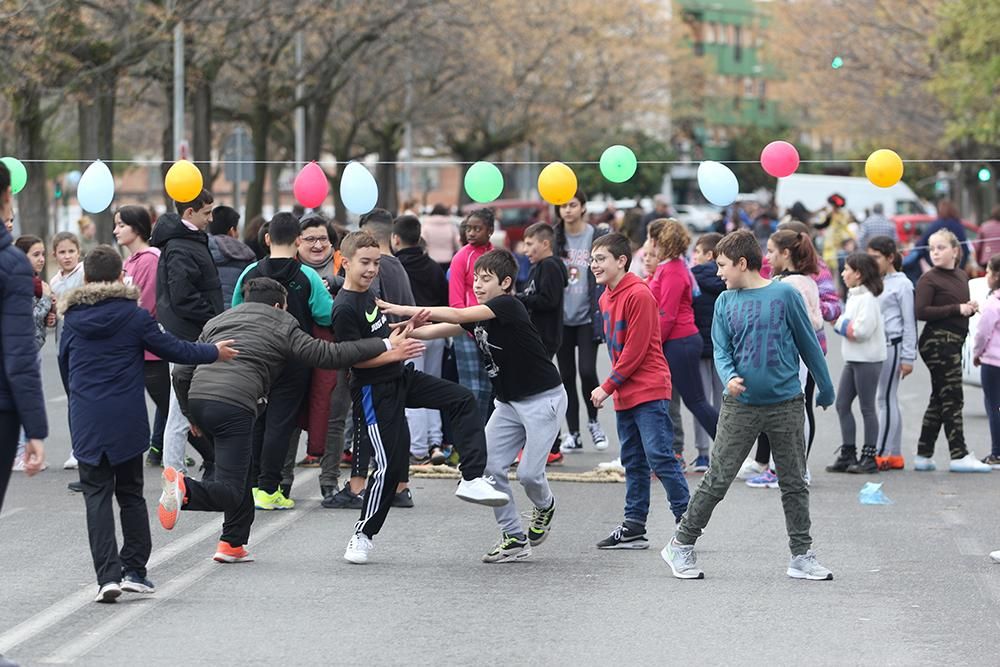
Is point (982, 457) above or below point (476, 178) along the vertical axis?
below

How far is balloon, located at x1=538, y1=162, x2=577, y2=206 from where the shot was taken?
12336 millimetres

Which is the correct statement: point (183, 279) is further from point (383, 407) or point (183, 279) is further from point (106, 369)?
point (106, 369)

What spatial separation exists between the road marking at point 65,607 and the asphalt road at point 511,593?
0.05 ft

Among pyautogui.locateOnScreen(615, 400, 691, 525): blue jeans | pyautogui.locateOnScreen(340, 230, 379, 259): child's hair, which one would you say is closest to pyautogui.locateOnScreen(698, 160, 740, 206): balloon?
pyautogui.locateOnScreen(615, 400, 691, 525): blue jeans

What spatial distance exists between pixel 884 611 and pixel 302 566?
9.33 ft

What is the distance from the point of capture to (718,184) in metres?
12.5

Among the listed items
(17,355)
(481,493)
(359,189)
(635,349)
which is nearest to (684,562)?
(481,493)

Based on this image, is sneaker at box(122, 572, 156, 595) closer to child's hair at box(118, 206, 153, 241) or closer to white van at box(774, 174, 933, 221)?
child's hair at box(118, 206, 153, 241)

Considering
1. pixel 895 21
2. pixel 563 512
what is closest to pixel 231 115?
pixel 895 21

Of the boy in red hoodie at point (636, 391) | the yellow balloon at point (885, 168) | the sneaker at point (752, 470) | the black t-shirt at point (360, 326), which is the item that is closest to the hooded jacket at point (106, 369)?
the black t-shirt at point (360, 326)

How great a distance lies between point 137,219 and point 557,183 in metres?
2.92

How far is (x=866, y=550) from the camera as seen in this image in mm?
9211

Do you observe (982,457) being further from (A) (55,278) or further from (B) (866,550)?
(A) (55,278)

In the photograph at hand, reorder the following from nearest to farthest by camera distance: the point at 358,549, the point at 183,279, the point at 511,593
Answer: the point at 511,593
the point at 358,549
the point at 183,279
